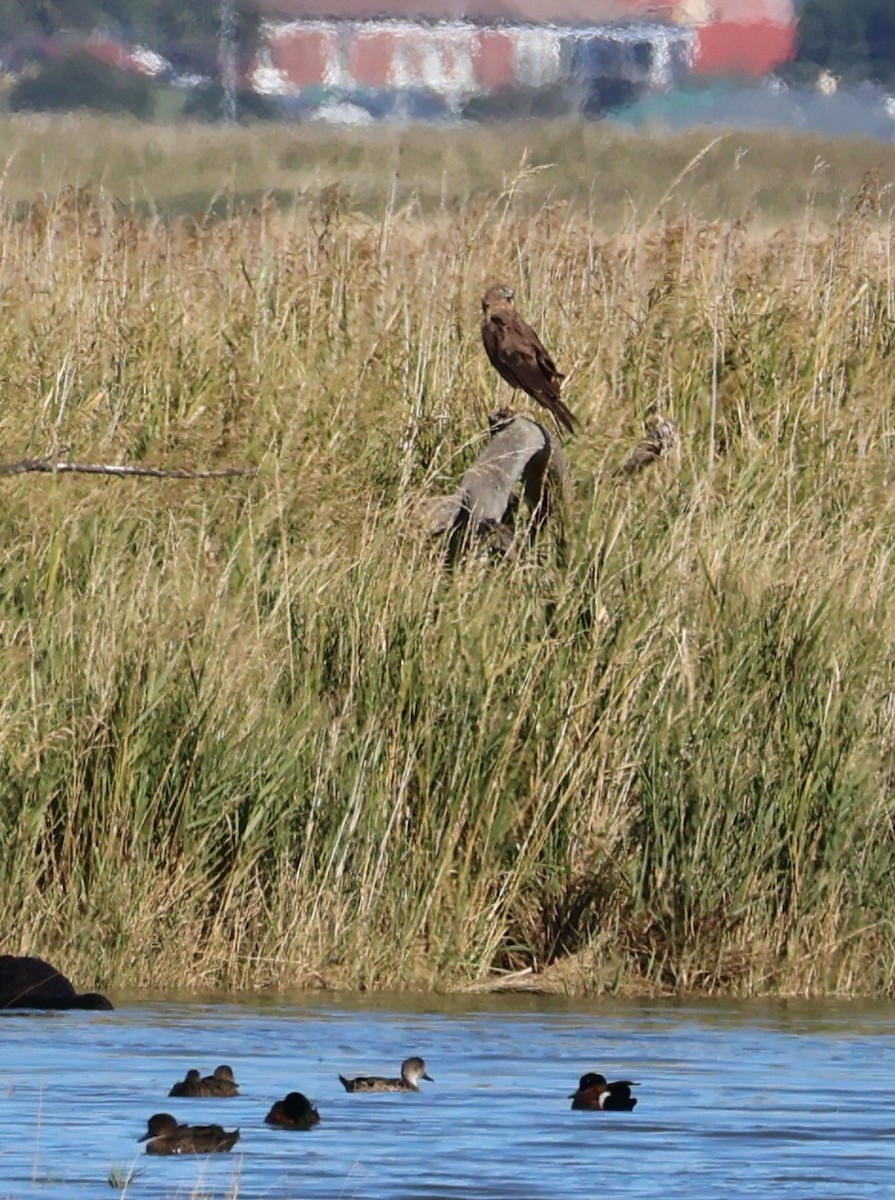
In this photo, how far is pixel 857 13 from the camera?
25.2 m

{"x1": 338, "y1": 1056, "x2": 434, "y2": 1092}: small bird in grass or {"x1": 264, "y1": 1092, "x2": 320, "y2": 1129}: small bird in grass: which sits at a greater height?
{"x1": 264, "y1": 1092, "x2": 320, "y2": 1129}: small bird in grass

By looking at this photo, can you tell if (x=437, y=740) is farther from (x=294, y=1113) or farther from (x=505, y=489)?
(x=294, y=1113)

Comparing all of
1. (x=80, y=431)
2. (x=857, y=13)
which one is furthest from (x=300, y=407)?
(x=857, y=13)

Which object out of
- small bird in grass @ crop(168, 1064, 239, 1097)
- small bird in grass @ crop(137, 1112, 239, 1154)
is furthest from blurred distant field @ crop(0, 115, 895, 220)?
small bird in grass @ crop(137, 1112, 239, 1154)

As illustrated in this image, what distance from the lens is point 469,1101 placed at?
7348mm

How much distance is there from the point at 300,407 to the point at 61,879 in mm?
3687

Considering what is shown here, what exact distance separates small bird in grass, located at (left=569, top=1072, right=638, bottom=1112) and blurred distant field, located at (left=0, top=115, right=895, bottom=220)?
990 cm

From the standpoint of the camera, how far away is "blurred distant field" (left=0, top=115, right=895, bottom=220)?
1986 centimetres

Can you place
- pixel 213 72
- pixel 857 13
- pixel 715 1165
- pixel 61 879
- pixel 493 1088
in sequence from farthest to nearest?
1. pixel 857 13
2. pixel 213 72
3. pixel 61 879
4. pixel 493 1088
5. pixel 715 1165

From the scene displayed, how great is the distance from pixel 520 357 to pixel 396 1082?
15.4 feet

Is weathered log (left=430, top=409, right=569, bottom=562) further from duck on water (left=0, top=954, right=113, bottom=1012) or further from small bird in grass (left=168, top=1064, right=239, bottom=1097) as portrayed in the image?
small bird in grass (left=168, top=1064, right=239, bottom=1097)

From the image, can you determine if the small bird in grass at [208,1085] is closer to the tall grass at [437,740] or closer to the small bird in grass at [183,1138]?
the small bird in grass at [183,1138]

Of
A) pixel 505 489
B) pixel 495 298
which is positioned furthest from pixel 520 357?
pixel 505 489

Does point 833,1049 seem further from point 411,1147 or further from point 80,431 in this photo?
point 80,431
